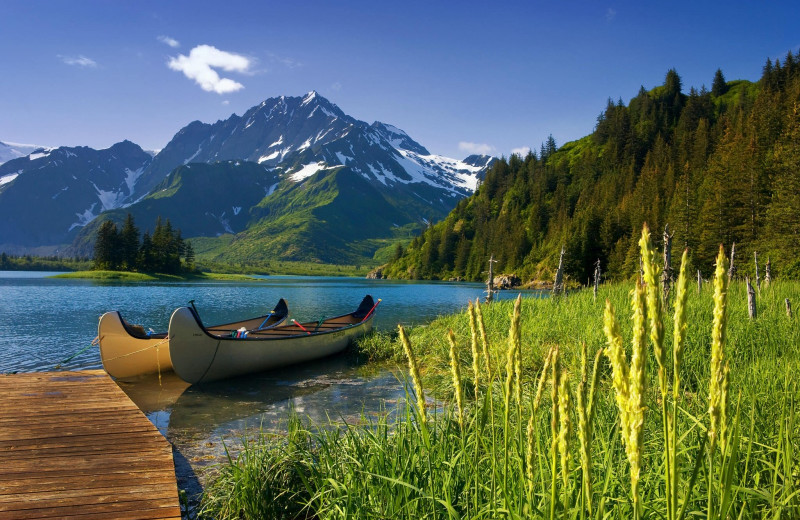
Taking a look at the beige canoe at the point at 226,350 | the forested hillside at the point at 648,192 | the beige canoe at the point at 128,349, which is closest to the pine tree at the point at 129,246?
the forested hillside at the point at 648,192

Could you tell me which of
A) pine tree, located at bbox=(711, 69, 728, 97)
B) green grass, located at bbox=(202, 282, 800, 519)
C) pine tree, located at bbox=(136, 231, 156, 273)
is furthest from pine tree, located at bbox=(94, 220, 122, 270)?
pine tree, located at bbox=(711, 69, 728, 97)

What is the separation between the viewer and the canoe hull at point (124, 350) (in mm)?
15641

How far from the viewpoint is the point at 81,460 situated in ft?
21.1

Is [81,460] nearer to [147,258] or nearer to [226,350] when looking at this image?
[226,350]

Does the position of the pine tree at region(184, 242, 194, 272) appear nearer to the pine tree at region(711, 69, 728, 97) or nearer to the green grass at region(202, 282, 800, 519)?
the green grass at region(202, 282, 800, 519)

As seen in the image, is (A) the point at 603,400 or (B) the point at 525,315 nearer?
(A) the point at 603,400

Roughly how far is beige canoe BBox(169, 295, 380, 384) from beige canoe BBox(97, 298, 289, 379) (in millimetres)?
1524

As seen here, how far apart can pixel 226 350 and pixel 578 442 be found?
544 inches

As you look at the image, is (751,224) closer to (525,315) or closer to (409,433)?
(525,315)

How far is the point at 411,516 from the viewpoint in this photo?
3.12m

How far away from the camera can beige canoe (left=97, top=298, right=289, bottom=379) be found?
15.7 meters

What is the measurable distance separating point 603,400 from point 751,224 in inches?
2218

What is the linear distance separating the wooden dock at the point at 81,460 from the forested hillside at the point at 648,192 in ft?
61.0

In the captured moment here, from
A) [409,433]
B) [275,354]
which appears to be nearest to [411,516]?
[409,433]
